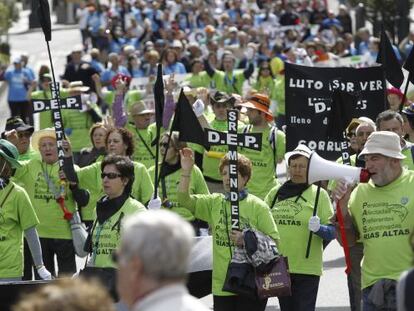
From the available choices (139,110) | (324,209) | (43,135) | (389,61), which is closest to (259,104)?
(389,61)

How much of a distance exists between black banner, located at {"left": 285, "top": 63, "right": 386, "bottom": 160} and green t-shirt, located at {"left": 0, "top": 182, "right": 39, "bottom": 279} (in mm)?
3441

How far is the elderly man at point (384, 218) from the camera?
8.23 meters

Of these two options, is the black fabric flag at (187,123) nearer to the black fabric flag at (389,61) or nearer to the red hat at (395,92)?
the black fabric flag at (389,61)

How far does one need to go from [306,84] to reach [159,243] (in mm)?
8334

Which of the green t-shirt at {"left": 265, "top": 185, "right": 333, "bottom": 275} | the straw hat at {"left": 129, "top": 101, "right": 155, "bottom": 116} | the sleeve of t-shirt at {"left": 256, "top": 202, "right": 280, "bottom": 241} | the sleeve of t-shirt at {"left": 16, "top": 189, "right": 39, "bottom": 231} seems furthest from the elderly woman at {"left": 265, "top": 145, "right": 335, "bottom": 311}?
the straw hat at {"left": 129, "top": 101, "right": 155, "bottom": 116}

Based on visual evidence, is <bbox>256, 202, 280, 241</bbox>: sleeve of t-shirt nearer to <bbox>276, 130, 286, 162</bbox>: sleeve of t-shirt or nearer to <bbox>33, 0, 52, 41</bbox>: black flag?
<bbox>276, 130, 286, 162</bbox>: sleeve of t-shirt

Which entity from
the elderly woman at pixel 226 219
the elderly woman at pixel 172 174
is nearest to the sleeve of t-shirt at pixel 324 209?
the elderly woman at pixel 226 219

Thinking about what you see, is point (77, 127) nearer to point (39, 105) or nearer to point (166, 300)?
point (39, 105)

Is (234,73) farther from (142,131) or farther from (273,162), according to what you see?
(273,162)

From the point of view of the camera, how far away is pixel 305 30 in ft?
116

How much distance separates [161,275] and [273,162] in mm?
8140

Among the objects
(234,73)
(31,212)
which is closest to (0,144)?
A: (31,212)

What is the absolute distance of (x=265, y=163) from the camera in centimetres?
1270

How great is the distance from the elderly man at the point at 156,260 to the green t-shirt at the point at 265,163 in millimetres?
7870
